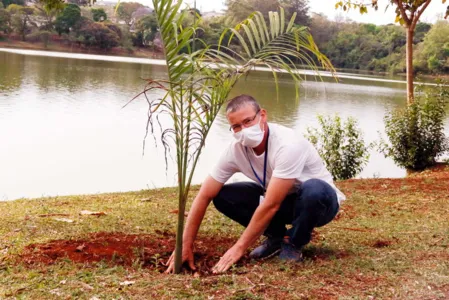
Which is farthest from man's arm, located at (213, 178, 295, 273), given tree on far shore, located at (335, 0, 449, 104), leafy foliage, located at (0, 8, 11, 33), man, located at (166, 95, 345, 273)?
leafy foliage, located at (0, 8, 11, 33)

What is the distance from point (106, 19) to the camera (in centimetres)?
5059

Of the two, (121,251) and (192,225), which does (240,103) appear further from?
(121,251)

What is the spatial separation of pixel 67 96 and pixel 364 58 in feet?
154

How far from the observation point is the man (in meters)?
2.71

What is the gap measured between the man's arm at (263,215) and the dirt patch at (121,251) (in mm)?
157

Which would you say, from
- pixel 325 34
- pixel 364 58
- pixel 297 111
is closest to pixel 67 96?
pixel 297 111

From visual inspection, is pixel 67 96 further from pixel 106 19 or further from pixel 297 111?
pixel 106 19

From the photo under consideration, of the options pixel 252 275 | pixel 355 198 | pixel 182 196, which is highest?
pixel 182 196

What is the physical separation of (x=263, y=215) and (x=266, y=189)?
0.29m

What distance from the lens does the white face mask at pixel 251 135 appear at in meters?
2.70

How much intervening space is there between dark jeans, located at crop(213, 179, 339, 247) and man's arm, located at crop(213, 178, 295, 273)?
0.20 m

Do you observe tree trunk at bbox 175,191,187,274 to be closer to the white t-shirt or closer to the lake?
the white t-shirt

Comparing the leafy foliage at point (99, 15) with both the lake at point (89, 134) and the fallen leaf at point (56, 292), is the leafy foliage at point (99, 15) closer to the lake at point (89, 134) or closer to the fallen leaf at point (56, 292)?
the lake at point (89, 134)

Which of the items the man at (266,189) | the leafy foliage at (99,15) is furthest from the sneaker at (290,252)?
the leafy foliage at (99,15)
